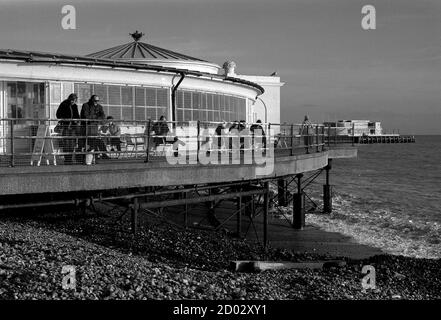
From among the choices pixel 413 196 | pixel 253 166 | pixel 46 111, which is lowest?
pixel 413 196

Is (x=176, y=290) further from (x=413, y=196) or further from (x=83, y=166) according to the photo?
(x=413, y=196)

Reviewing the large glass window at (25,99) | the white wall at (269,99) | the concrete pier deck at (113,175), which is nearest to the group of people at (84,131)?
the concrete pier deck at (113,175)

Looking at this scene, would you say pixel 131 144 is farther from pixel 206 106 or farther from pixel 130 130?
pixel 206 106

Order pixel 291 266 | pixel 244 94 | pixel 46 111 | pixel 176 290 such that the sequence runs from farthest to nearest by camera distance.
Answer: pixel 244 94
pixel 46 111
pixel 291 266
pixel 176 290

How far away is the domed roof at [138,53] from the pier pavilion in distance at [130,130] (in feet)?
0.27

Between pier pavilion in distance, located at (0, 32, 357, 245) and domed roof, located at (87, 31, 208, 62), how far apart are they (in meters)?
0.08

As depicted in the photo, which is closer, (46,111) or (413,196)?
(46,111)

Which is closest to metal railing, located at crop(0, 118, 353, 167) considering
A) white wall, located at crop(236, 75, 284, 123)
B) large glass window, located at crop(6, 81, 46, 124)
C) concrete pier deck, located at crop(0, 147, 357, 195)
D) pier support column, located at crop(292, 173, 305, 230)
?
concrete pier deck, located at crop(0, 147, 357, 195)

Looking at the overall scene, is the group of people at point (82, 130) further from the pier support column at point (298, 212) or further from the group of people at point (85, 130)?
the pier support column at point (298, 212)

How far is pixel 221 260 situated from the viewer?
13617 mm

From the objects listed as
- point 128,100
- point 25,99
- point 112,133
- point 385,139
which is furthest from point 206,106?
point 385,139

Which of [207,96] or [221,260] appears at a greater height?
[207,96]
